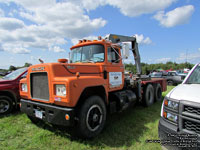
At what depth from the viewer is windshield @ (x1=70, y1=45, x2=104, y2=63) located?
13.9 ft

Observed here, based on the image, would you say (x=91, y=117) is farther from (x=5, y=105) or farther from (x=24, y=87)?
(x=5, y=105)

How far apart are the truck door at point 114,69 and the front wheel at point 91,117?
99 cm

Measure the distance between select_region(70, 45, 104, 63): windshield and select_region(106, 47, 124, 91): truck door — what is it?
273mm

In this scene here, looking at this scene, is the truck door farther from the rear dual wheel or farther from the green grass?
the rear dual wheel

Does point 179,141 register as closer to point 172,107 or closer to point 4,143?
point 172,107

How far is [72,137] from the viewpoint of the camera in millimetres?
3377

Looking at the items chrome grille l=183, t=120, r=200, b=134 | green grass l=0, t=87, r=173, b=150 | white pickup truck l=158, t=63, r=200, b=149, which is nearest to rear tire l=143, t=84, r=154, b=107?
green grass l=0, t=87, r=173, b=150

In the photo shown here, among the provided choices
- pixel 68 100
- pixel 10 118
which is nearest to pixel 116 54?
pixel 68 100

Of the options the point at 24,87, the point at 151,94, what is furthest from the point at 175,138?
the point at 151,94

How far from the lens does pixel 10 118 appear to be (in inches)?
182

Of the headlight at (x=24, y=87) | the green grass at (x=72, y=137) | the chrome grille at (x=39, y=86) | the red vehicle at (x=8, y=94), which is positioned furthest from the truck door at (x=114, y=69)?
the red vehicle at (x=8, y=94)

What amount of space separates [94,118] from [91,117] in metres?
0.08

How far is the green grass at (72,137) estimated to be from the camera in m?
3.02

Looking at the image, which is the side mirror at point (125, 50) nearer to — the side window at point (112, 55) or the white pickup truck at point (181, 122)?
the side window at point (112, 55)
